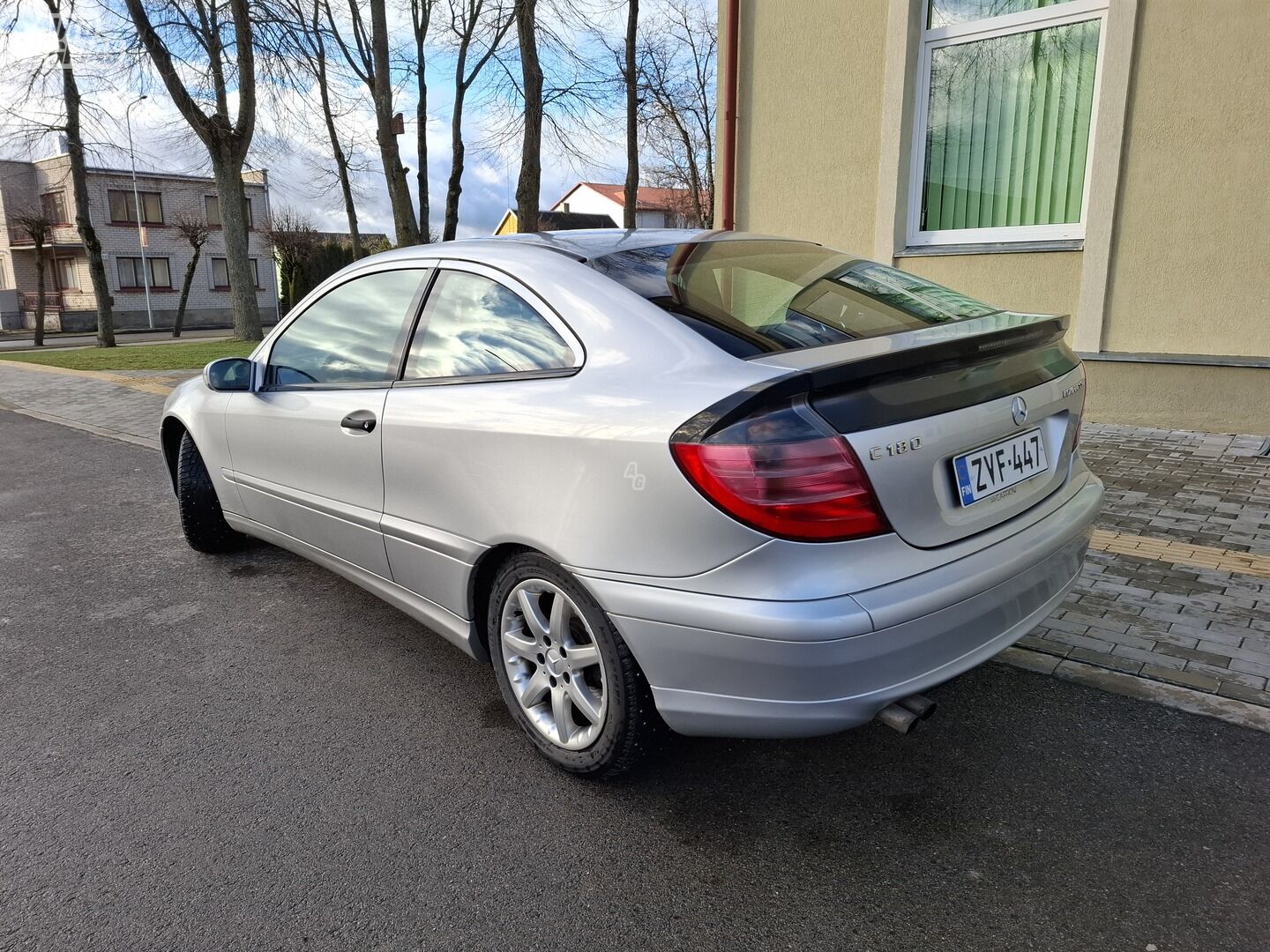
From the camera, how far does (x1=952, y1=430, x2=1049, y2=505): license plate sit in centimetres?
230

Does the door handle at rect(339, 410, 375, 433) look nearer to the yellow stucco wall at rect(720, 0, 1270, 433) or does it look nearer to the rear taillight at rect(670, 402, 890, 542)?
the rear taillight at rect(670, 402, 890, 542)

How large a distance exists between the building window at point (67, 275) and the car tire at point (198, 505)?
51.8 meters

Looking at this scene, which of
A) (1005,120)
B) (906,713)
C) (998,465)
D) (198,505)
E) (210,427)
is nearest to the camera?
(906,713)

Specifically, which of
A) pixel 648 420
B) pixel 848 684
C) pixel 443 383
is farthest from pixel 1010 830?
pixel 443 383

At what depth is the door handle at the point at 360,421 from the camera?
3145 millimetres

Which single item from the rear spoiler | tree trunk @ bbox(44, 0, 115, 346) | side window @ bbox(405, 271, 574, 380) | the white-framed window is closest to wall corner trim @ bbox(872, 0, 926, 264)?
the white-framed window

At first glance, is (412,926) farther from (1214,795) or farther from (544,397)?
(1214,795)

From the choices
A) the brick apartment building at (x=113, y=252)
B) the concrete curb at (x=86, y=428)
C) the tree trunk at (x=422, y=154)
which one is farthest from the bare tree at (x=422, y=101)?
the brick apartment building at (x=113, y=252)

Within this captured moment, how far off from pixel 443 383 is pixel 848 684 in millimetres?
1576

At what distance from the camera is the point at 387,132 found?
15.8 metres

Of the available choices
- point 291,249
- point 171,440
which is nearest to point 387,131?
point 171,440

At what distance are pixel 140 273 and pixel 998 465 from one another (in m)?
54.2

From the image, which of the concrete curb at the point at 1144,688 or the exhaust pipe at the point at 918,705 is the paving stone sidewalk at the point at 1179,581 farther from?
the exhaust pipe at the point at 918,705

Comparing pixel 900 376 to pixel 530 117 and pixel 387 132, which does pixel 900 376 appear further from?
pixel 387 132
